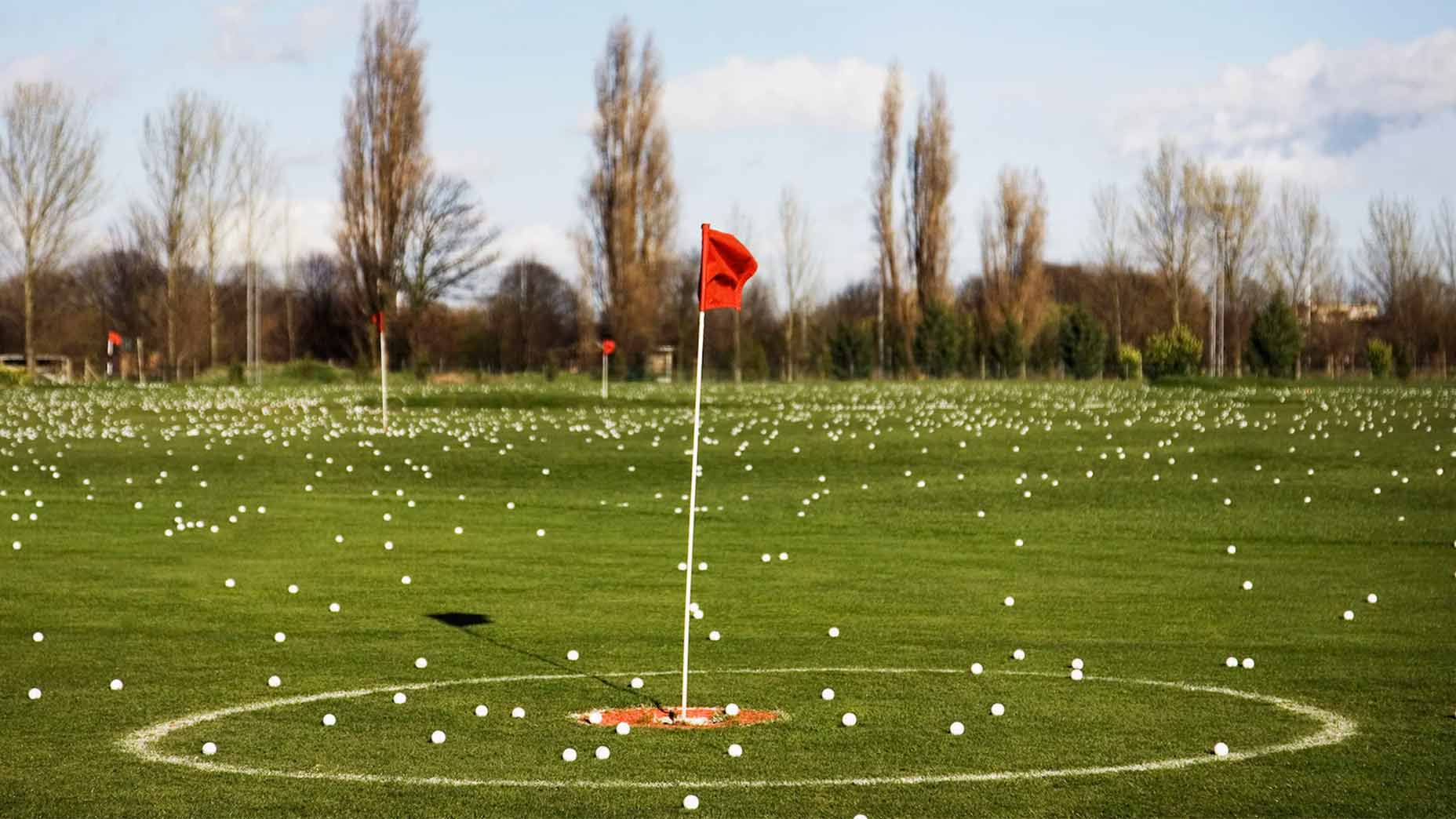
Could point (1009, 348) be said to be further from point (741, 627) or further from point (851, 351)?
point (741, 627)

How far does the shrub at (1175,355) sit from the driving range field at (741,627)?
53.9 m

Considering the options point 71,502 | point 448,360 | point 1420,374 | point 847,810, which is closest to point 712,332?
point 448,360

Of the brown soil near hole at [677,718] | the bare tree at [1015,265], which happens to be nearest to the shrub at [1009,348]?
the bare tree at [1015,265]

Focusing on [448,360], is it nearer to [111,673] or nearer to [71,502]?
[71,502]

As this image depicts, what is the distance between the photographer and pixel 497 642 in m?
14.5

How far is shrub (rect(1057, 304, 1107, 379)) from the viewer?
322ft

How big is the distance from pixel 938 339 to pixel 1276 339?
24209 mm

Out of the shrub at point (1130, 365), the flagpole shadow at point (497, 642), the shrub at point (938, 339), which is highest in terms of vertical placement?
the shrub at point (938, 339)

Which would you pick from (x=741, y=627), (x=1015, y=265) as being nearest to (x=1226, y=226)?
(x=1015, y=265)

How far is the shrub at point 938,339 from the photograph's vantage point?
99.0m

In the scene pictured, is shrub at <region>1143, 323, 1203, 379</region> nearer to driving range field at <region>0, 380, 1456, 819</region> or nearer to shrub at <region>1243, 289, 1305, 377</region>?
shrub at <region>1243, 289, 1305, 377</region>

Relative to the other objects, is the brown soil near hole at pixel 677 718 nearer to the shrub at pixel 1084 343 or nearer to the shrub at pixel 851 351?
the shrub at pixel 1084 343

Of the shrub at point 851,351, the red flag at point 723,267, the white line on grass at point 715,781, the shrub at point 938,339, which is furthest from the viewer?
the shrub at point 851,351

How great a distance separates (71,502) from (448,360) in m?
86.7
